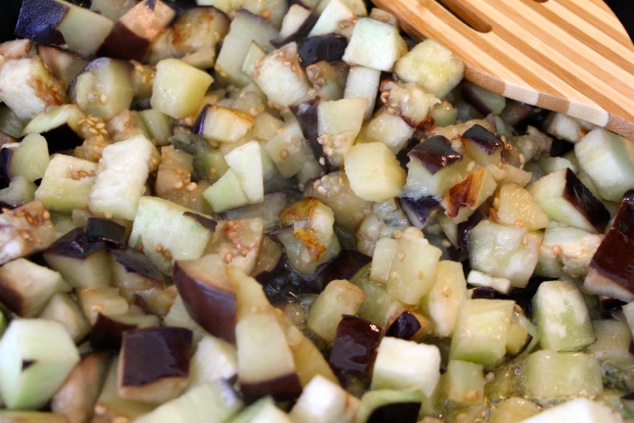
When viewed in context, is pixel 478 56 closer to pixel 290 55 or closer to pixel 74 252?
pixel 290 55

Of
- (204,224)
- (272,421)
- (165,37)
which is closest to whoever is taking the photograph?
(272,421)

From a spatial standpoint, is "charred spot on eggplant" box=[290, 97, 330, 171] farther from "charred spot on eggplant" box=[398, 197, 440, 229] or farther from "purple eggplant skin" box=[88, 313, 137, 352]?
"purple eggplant skin" box=[88, 313, 137, 352]

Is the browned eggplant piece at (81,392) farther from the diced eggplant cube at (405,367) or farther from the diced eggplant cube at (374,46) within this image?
the diced eggplant cube at (374,46)

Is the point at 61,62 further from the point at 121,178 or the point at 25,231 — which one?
the point at 25,231

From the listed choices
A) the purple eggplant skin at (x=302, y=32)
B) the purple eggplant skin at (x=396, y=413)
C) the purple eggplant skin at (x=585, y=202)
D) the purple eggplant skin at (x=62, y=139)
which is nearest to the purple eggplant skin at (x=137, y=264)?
the purple eggplant skin at (x=62, y=139)

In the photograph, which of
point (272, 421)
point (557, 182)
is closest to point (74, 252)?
point (272, 421)

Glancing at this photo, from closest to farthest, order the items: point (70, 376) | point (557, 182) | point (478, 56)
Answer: point (70, 376)
point (557, 182)
point (478, 56)

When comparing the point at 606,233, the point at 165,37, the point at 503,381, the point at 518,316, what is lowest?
the point at 503,381

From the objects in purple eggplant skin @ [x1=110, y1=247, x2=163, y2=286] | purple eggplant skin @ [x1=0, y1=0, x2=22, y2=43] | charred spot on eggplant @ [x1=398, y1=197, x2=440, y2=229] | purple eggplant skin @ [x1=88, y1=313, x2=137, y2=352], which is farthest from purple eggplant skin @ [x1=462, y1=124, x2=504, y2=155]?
Result: purple eggplant skin @ [x1=0, y1=0, x2=22, y2=43]
